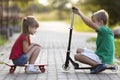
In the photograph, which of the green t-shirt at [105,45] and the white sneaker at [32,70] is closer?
the white sneaker at [32,70]

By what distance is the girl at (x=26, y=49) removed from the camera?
8.97m

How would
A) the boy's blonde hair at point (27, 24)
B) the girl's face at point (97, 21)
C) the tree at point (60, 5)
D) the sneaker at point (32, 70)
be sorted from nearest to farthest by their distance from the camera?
the sneaker at point (32, 70) < the boy's blonde hair at point (27, 24) < the girl's face at point (97, 21) < the tree at point (60, 5)

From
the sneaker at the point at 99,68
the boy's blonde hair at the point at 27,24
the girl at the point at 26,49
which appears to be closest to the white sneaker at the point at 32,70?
the girl at the point at 26,49

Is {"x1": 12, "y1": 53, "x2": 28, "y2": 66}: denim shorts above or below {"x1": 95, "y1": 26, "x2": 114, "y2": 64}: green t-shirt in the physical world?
below

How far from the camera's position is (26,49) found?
8984 mm

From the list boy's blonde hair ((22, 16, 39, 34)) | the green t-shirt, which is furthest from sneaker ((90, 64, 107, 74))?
boy's blonde hair ((22, 16, 39, 34))

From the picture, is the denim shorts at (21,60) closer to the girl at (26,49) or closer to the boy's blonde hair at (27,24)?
the girl at (26,49)

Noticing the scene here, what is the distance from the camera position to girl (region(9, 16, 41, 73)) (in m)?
8.97

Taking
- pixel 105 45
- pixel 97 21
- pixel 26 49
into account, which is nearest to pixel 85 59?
pixel 105 45

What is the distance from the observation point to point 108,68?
29.6 feet

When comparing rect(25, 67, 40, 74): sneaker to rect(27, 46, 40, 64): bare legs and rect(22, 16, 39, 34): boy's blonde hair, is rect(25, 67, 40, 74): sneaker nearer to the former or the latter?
rect(27, 46, 40, 64): bare legs

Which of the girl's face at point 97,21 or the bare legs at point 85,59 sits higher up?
the girl's face at point 97,21

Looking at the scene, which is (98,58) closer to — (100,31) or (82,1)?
(100,31)

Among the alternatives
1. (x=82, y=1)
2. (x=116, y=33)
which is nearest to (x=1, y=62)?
(x=116, y=33)
